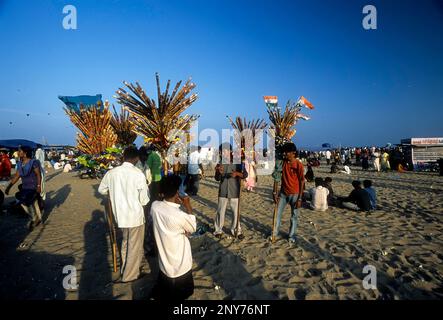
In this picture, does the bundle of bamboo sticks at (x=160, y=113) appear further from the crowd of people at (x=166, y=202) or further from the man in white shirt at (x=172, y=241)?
the man in white shirt at (x=172, y=241)

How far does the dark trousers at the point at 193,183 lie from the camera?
10.5 meters

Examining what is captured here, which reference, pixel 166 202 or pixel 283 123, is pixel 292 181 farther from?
pixel 283 123

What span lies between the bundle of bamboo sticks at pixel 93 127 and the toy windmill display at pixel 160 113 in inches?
348

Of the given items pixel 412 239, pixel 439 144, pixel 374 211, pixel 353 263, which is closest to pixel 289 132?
pixel 374 211

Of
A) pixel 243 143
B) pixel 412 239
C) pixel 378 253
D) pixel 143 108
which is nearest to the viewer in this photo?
Answer: pixel 378 253

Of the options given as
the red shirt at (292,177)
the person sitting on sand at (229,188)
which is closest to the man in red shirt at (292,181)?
the red shirt at (292,177)

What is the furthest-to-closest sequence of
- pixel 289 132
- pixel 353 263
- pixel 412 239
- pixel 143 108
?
pixel 289 132, pixel 143 108, pixel 412 239, pixel 353 263

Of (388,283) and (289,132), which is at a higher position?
(289,132)

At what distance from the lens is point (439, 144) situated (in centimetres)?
2175

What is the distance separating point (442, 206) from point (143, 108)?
9.27 metres

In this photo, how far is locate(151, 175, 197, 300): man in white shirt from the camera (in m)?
2.63

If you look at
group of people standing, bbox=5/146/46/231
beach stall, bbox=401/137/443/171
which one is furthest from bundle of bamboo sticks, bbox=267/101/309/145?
beach stall, bbox=401/137/443/171

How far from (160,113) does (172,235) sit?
3789 mm
